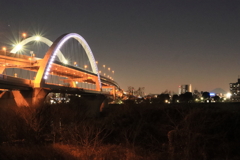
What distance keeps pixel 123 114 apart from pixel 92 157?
47.9ft

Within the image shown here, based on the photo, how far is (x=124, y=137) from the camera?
58.3ft

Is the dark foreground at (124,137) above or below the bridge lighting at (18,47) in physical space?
below

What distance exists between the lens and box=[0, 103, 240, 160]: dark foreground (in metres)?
11.1

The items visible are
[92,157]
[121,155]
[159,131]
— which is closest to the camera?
[92,157]

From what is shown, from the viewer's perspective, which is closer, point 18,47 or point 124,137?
point 124,137

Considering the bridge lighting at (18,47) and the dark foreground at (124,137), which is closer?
the dark foreground at (124,137)

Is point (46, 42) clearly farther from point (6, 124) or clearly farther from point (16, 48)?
point (6, 124)

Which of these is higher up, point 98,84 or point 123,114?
point 98,84

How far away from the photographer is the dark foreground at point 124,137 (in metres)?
11.1

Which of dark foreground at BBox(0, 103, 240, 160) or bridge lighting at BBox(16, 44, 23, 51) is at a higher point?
bridge lighting at BBox(16, 44, 23, 51)

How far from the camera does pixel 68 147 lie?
45.7 feet

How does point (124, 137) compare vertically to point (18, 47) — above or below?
below

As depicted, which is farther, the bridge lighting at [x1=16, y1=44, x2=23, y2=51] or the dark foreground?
the bridge lighting at [x1=16, y1=44, x2=23, y2=51]

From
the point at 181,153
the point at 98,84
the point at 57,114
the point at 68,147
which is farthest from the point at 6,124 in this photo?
the point at 98,84
